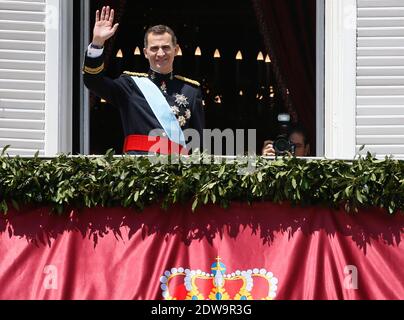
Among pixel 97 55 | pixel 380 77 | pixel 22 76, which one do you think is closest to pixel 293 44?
pixel 380 77

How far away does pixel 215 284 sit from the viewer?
827 centimetres

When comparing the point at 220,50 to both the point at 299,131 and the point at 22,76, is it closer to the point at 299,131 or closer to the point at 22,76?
the point at 299,131

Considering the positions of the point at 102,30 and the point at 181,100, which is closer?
the point at 102,30

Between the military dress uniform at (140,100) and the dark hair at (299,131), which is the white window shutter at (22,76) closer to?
the military dress uniform at (140,100)

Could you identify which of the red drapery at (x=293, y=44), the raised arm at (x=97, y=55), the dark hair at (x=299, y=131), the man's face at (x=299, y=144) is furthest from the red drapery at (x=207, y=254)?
the red drapery at (x=293, y=44)

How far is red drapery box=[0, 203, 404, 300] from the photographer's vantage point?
8266mm

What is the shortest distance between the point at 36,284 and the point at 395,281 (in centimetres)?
239

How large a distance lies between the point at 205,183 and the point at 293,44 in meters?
3.45

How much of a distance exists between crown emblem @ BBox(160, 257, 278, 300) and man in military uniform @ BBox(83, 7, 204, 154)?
946mm

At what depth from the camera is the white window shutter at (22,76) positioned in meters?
8.91

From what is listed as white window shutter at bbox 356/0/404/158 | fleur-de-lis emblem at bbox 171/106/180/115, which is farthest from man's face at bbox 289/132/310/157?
fleur-de-lis emblem at bbox 171/106/180/115

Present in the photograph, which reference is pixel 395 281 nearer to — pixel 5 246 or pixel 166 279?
pixel 166 279

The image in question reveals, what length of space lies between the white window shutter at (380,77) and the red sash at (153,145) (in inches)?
51.1
